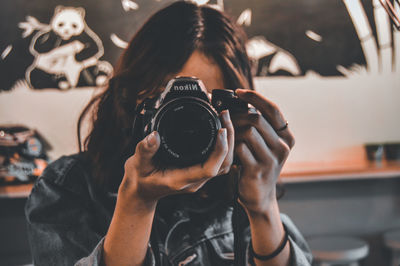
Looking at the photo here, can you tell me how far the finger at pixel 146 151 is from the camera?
446mm

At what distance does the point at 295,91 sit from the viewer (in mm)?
1664

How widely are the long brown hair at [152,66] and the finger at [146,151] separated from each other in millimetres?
154

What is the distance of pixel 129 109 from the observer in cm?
64

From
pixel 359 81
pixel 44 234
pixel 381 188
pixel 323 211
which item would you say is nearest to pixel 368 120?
pixel 359 81

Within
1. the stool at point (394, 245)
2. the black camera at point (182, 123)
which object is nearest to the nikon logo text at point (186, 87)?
the black camera at point (182, 123)

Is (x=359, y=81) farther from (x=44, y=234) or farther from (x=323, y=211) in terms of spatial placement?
(x=44, y=234)

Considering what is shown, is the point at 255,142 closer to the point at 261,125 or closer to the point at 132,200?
the point at 261,125

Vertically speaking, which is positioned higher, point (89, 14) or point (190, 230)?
point (89, 14)

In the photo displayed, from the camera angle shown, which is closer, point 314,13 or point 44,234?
point 44,234

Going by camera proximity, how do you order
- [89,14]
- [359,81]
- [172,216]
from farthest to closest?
[359,81] < [89,14] < [172,216]

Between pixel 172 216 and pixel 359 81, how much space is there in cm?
134

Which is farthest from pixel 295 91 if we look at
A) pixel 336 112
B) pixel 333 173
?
pixel 333 173

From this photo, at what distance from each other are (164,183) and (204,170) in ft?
Result: 0.17

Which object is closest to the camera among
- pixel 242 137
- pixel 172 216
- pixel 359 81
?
pixel 242 137
